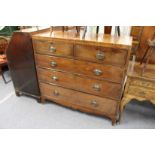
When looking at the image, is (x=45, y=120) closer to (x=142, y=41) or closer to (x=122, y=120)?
(x=122, y=120)

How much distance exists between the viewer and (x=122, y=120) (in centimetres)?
192

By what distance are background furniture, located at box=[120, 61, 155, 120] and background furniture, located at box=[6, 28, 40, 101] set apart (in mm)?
1197

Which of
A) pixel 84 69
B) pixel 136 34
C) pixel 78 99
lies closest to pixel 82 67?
pixel 84 69

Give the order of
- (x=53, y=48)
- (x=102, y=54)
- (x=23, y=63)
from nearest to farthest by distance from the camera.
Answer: (x=102, y=54) → (x=53, y=48) → (x=23, y=63)

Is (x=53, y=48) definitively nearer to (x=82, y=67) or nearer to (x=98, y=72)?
(x=82, y=67)

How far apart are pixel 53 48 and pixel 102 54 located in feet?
1.88

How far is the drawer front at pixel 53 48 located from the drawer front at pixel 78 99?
19.1 inches

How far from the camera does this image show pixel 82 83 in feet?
5.72

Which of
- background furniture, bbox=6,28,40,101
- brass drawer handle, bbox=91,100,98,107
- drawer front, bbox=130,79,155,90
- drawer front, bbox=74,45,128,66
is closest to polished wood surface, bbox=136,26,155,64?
drawer front, bbox=130,79,155,90

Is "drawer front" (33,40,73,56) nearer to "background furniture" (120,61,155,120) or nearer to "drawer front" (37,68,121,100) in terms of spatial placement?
"drawer front" (37,68,121,100)

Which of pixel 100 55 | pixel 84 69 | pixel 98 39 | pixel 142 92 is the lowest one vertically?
pixel 142 92

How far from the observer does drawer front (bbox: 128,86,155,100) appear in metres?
1.57

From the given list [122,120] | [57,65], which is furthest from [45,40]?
[122,120]

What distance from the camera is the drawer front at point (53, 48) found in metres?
1.61
